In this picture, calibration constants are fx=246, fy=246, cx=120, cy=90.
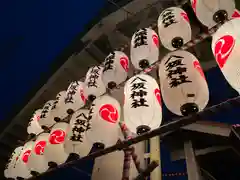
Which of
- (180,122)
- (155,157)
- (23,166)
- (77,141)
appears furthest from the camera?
(23,166)

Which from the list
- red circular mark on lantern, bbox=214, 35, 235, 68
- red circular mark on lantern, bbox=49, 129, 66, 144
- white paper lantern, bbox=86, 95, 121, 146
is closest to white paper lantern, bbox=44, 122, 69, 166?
red circular mark on lantern, bbox=49, 129, 66, 144

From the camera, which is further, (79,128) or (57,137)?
(57,137)

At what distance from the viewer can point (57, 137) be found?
173 inches

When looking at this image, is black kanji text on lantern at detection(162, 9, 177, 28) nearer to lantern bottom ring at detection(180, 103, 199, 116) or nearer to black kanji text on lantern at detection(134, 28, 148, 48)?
black kanji text on lantern at detection(134, 28, 148, 48)

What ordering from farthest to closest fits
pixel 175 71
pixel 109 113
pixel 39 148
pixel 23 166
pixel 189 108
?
pixel 23 166 < pixel 39 148 < pixel 109 113 < pixel 175 71 < pixel 189 108

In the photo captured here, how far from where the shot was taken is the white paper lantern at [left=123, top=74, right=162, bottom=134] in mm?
2770

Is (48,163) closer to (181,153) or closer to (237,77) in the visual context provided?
(181,153)

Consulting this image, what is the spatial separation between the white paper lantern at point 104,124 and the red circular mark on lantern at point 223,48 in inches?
63.6

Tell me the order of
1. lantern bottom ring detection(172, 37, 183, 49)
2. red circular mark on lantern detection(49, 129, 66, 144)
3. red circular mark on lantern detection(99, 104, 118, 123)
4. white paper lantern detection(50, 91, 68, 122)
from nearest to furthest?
lantern bottom ring detection(172, 37, 183, 49)
red circular mark on lantern detection(99, 104, 118, 123)
red circular mark on lantern detection(49, 129, 66, 144)
white paper lantern detection(50, 91, 68, 122)

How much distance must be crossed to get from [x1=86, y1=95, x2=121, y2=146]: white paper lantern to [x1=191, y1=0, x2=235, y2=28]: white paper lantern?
1.72 meters

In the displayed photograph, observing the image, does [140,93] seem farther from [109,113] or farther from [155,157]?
[155,157]

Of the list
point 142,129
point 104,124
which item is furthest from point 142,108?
point 104,124

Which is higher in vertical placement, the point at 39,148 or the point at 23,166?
the point at 39,148

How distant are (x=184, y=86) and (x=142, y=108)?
1.76 feet
